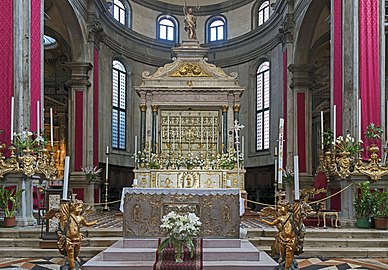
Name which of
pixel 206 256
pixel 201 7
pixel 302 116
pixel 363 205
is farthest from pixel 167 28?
pixel 206 256

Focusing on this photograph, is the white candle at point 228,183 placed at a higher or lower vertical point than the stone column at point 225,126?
lower

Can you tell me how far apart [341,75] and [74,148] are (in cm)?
893

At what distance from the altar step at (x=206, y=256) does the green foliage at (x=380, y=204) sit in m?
2.63

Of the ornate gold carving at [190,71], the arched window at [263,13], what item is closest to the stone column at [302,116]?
the ornate gold carving at [190,71]

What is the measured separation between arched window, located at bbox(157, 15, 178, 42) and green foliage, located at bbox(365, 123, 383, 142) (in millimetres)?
13364

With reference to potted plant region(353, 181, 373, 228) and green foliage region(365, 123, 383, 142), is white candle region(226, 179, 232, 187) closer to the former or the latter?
potted plant region(353, 181, 373, 228)

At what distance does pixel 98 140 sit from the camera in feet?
56.5

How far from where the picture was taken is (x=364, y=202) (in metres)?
9.01

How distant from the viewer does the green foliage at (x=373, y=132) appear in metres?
9.24

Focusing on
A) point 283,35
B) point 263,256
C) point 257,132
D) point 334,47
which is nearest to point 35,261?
point 263,256

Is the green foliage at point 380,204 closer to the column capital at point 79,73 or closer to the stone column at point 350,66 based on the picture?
the stone column at point 350,66

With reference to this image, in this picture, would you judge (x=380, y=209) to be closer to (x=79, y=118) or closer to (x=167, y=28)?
(x=79, y=118)

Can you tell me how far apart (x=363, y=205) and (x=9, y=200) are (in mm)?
6052

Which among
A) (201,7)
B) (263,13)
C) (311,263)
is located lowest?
(311,263)
